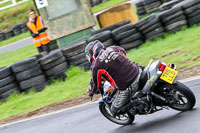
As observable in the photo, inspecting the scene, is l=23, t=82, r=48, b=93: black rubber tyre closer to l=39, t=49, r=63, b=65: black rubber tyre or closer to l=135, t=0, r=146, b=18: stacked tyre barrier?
l=39, t=49, r=63, b=65: black rubber tyre

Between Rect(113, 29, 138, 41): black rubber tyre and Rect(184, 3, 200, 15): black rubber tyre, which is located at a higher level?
Rect(184, 3, 200, 15): black rubber tyre

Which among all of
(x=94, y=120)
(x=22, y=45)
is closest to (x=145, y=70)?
(x=94, y=120)

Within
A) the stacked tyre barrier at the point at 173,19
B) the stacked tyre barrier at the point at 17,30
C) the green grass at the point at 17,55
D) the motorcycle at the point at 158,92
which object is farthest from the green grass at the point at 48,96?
the stacked tyre barrier at the point at 17,30

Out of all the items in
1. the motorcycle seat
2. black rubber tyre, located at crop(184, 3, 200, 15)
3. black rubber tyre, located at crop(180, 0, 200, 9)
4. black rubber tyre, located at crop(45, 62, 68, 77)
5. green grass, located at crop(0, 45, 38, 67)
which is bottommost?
green grass, located at crop(0, 45, 38, 67)

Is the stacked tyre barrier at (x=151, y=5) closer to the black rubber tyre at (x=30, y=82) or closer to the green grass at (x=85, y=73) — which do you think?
the green grass at (x=85, y=73)

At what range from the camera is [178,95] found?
5457 mm

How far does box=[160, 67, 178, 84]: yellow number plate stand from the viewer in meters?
5.20

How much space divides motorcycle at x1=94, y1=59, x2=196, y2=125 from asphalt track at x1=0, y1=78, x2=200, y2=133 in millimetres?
249

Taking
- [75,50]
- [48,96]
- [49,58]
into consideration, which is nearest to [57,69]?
[49,58]

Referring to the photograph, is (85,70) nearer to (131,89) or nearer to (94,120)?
(94,120)

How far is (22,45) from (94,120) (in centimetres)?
1574

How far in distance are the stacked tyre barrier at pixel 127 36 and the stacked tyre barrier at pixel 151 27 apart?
0.18 meters

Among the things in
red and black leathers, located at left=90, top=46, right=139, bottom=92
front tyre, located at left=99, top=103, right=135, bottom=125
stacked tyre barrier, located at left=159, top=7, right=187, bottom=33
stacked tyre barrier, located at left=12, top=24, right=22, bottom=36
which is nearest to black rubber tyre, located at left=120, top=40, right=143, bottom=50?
stacked tyre barrier, located at left=159, top=7, right=187, bottom=33

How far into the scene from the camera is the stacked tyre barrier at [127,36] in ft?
37.2
